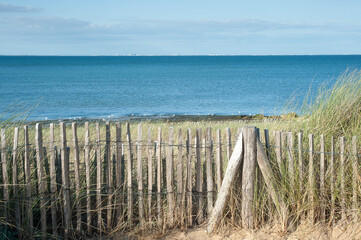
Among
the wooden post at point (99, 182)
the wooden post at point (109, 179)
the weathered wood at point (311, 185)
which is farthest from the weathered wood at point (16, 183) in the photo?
the weathered wood at point (311, 185)

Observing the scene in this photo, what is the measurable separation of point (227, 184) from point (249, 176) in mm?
281

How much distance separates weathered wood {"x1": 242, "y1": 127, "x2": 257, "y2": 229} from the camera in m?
4.65

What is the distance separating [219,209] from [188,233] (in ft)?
1.57

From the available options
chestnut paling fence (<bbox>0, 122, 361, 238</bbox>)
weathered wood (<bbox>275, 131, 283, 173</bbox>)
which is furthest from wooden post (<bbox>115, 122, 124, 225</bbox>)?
weathered wood (<bbox>275, 131, 283, 173</bbox>)

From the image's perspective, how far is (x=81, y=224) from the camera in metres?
4.76

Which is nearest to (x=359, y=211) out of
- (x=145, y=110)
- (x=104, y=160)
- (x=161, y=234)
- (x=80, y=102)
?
(x=161, y=234)

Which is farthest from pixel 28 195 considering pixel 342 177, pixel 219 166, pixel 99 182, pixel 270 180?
pixel 342 177

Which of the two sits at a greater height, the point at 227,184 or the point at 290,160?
the point at 290,160

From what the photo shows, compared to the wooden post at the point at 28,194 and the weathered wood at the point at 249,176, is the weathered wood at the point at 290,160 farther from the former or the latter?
the wooden post at the point at 28,194

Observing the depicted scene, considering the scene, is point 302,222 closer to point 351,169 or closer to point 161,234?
point 351,169

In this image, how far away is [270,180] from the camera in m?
4.68

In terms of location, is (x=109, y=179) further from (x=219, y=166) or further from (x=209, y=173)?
(x=219, y=166)

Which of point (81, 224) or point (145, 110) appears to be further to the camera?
point (145, 110)

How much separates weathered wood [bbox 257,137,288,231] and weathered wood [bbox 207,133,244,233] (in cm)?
22
